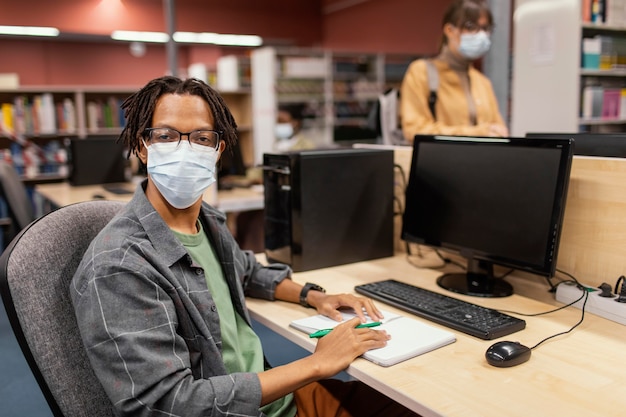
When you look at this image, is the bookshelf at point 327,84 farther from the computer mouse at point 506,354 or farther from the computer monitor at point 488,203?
the computer mouse at point 506,354

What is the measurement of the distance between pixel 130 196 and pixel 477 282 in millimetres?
2597

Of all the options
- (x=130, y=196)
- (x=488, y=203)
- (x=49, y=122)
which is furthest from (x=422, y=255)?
(x=49, y=122)

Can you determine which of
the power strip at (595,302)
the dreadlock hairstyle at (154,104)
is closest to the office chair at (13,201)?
the dreadlock hairstyle at (154,104)

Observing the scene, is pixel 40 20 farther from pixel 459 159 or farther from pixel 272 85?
pixel 272 85

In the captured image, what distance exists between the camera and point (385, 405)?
141 centimetres

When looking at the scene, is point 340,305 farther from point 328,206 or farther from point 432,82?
point 432,82

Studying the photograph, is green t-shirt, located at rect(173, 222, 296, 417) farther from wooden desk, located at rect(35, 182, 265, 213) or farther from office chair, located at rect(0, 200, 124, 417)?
wooden desk, located at rect(35, 182, 265, 213)

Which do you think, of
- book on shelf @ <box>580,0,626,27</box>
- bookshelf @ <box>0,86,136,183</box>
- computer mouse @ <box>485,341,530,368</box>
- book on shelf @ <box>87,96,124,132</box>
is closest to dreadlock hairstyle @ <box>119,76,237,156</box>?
computer mouse @ <box>485,341,530,368</box>

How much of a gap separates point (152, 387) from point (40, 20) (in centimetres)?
208

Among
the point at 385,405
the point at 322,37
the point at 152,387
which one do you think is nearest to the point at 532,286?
the point at 385,405

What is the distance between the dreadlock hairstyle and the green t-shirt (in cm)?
23

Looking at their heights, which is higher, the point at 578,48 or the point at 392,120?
the point at 578,48

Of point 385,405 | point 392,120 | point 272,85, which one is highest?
point 272,85

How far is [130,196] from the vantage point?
3.64 m
